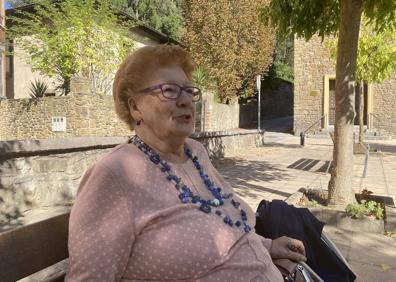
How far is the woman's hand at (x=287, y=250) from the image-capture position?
6.84ft

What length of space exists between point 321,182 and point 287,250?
5.98 metres

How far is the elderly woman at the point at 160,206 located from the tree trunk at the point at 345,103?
3107 millimetres

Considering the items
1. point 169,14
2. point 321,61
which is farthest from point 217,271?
point 169,14

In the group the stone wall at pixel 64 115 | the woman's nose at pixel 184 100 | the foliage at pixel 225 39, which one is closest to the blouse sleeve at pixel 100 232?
the woman's nose at pixel 184 100

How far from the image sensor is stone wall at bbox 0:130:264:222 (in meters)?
4.67

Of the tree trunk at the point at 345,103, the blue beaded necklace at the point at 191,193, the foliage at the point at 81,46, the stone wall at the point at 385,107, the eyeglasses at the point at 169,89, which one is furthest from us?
the stone wall at the point at 385,107

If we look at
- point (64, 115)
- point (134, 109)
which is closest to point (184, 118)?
point (134, 109)

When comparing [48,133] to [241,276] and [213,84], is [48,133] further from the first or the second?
[241,276]

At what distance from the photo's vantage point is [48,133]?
14.0 meters

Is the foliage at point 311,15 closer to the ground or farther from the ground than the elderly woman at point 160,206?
farther from the ground

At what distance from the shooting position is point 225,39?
898 inches

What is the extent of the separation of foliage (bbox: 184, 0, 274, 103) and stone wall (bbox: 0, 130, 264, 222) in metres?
17.2

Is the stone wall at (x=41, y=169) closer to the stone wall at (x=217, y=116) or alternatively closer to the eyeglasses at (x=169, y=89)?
the eyeglasses at (x=169, y=89)

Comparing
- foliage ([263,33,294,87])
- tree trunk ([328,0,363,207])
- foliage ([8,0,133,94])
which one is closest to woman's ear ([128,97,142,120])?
tree trunk ([328,0,363,207])
